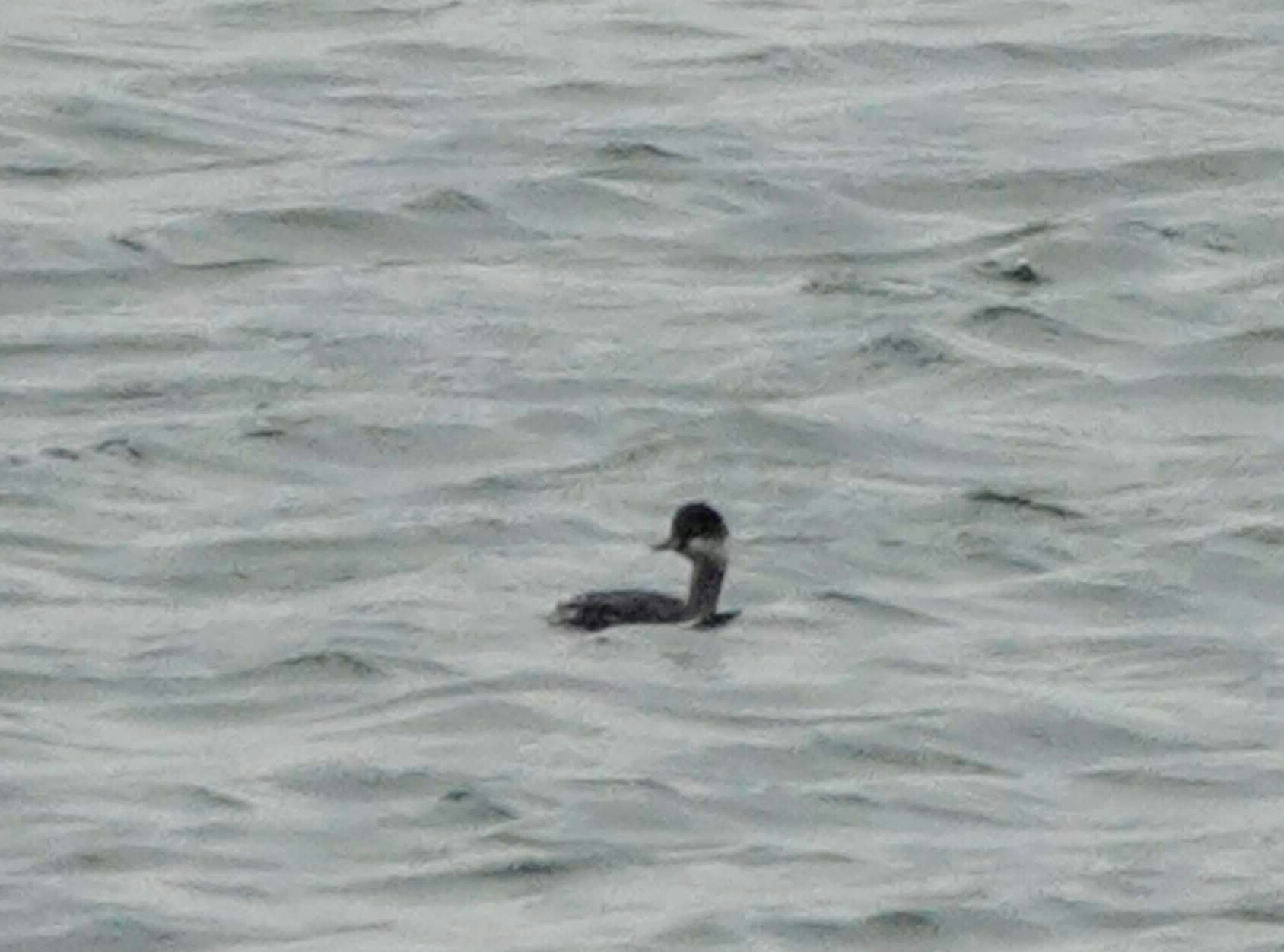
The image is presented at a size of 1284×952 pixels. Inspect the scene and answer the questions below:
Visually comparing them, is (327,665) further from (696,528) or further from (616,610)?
(696,528)

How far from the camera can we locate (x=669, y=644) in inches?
691

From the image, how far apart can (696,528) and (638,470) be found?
1780 mm

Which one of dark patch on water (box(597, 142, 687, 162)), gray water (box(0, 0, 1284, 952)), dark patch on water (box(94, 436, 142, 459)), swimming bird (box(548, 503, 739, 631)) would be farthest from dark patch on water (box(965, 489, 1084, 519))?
dark patch on water (box(597, 142, 687, 162))

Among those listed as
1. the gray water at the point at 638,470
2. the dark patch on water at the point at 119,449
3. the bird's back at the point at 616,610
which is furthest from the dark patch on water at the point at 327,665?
the dark patch on water at the point at 119,449

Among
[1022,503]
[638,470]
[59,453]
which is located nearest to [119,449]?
[59,453]

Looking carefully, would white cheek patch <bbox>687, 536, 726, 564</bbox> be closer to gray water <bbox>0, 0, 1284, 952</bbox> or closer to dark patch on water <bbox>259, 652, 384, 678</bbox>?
gray water <bbox>0, 0, 1284, 952</bbox>

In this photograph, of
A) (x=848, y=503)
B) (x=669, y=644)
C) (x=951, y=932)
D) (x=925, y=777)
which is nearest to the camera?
(x=951, y=932)

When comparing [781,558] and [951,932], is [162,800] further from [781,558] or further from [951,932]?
[781,558]

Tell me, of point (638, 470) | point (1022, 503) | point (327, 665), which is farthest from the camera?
point (638, 470)

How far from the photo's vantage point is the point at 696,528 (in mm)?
17859

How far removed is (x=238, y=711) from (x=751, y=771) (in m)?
1.34

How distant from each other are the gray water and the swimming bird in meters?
0.09

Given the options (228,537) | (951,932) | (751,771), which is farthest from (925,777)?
(228,537)

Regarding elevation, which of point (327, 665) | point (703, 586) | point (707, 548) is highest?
point (707, 548)
